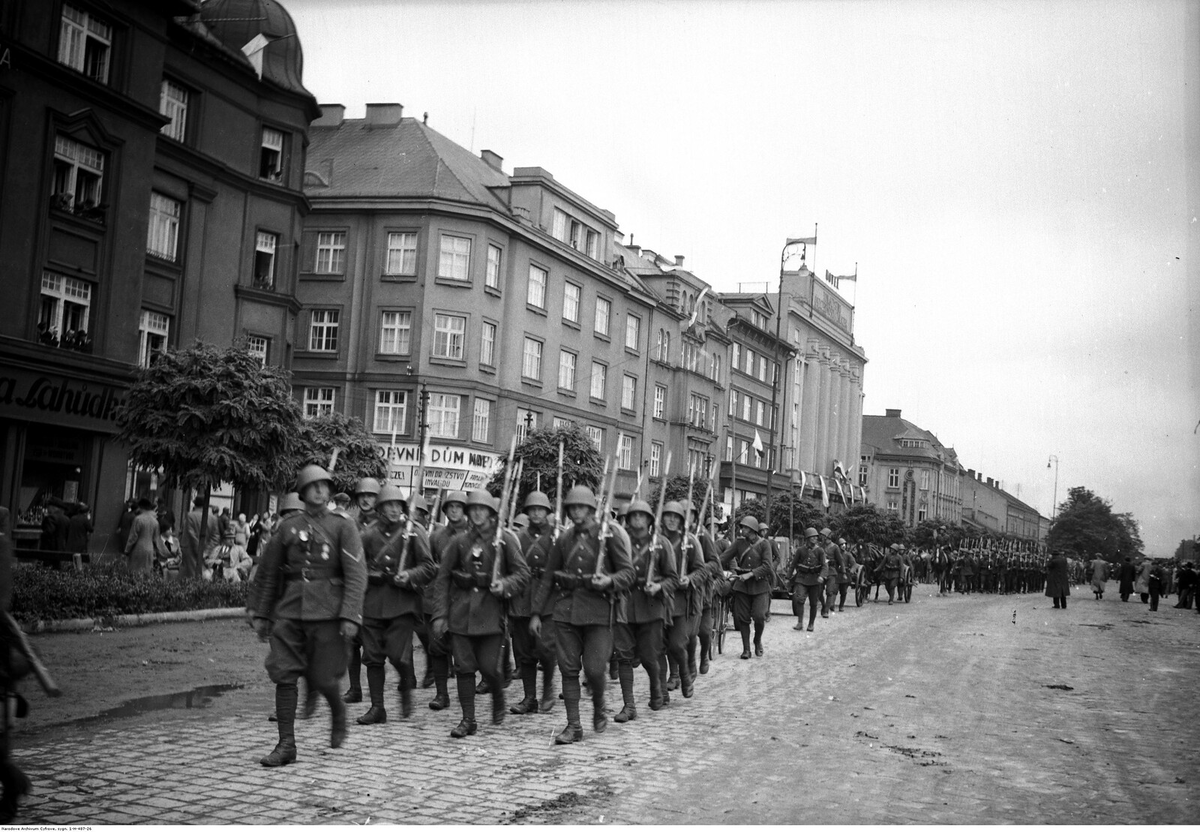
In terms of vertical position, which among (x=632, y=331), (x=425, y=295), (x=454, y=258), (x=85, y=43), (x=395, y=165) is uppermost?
(x=395, y=165)

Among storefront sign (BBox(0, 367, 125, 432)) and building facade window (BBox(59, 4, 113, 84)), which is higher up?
building facade window (BBox(59, 4, 113, 84))

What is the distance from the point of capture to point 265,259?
119ft

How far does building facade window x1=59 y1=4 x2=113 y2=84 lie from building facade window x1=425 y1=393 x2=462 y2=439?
18.5 meters

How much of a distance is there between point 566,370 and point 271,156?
17.6 m

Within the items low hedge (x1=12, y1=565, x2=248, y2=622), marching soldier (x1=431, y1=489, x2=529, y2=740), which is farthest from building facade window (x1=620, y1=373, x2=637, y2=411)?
marching soldier (x1=431, y1=489, x2=529, y2=740)

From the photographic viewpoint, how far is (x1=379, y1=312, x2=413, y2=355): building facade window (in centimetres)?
4425

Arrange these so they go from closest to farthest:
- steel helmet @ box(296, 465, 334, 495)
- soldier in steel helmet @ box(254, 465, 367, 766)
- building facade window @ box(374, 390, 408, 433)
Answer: soldier in steel helmet @ box(254, 465, 367, 766)
steel helmet @ box(296, 465, 334, 495)
building facade window @ box(374, 390, 408, 433)

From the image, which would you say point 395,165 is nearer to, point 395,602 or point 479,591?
point 395,602

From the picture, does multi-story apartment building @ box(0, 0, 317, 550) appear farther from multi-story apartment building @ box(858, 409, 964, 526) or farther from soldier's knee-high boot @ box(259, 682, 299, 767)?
multi-story apartment building @ box(858, 409, 964, 526)

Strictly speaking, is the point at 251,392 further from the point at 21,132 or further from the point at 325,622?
the point at 325,622

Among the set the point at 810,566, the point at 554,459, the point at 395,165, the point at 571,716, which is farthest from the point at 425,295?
the point at 571,716

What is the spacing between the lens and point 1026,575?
60594 millimetres

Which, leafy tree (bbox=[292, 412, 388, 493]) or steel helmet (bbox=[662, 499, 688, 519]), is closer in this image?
steel helmet (bbox=[662, 499, 688, 519])

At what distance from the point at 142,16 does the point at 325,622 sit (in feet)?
80.3
